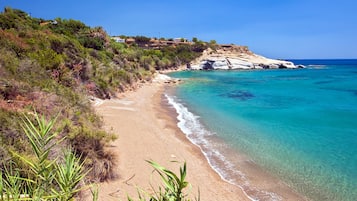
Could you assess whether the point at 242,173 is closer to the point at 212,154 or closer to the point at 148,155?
the point at 212,154

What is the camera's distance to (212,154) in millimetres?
10414

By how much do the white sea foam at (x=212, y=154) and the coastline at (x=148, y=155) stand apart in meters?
0.26

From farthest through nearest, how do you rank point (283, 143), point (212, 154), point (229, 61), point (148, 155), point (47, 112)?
1. point (229, 61)
2. point (283, 143)
3. point (212, 154)
4. point (148, 155)
5. point (47, 112)

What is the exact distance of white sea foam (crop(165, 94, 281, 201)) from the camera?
771cm

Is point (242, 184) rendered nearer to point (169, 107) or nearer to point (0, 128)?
point (0, 128)

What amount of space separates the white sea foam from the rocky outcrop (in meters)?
64.1

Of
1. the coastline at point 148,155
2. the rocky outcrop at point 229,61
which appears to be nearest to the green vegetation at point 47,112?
the coastline at point 148,155

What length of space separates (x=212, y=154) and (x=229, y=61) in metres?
75.6

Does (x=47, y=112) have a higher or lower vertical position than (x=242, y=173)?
higher

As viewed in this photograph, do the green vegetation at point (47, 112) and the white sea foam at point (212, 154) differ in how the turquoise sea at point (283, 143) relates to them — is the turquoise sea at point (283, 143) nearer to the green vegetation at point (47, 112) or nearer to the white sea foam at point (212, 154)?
the white sea foam at point (212, 154)

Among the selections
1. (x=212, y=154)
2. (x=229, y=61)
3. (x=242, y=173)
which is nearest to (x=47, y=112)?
(x=212, y=154)

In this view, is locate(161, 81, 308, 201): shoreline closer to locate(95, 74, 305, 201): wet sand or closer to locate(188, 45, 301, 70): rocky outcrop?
locate(95, 74, 305, 201): wet sand

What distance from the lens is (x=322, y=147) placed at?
455 inches

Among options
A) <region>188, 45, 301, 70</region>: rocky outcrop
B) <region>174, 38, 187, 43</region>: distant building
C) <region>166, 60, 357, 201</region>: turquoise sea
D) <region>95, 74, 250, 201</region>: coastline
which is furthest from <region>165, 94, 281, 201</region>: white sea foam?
<region>174, 38, 187, 43</region>: distant building
